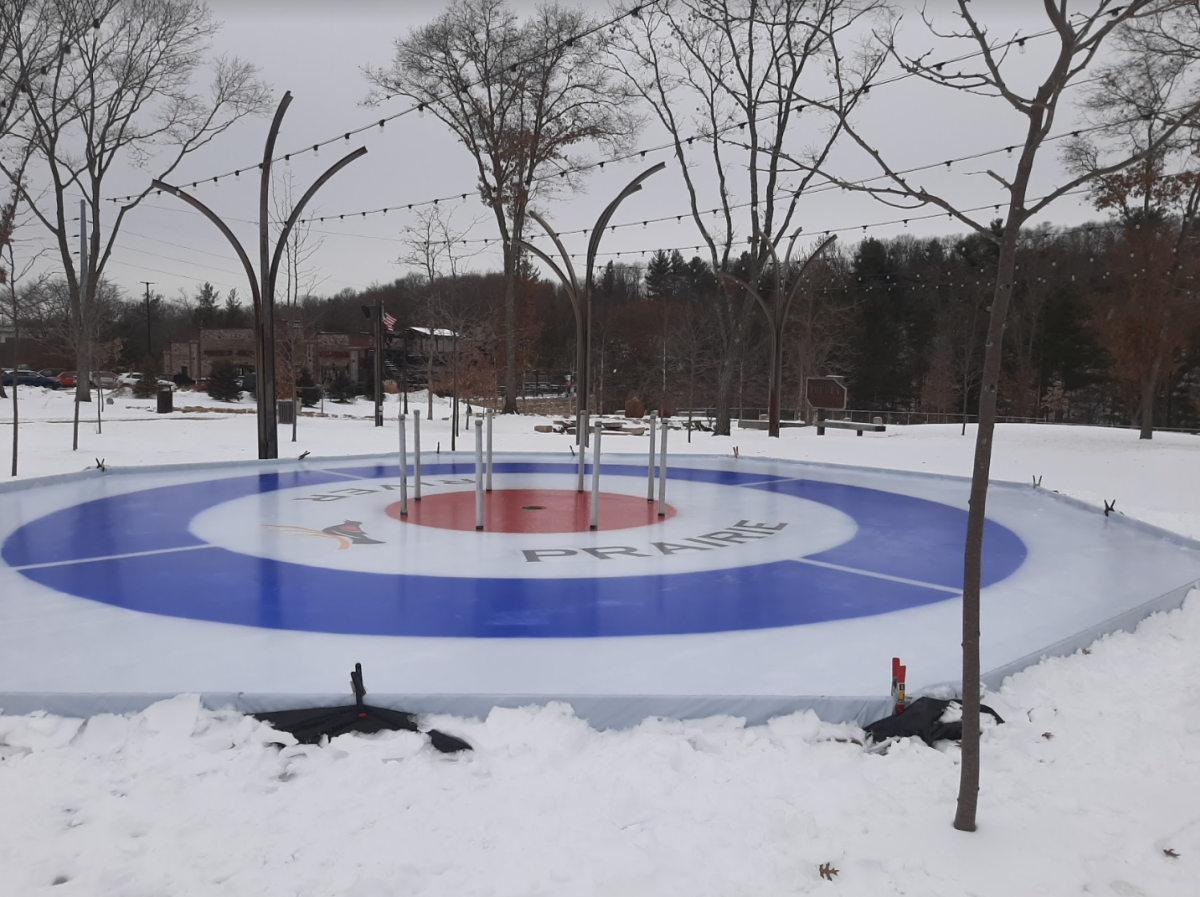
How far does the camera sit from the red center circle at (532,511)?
7.59 m

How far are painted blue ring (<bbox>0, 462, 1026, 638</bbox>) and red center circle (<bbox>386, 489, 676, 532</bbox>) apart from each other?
1.80 meters

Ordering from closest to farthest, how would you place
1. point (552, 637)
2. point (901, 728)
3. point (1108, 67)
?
point (901, 728)
point (552, 637)
point (1108, 67)

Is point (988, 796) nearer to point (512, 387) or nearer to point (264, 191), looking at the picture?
point (264, 191)

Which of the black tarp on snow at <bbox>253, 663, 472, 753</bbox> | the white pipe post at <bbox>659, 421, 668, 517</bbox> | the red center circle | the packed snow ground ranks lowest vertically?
the packed snow ground

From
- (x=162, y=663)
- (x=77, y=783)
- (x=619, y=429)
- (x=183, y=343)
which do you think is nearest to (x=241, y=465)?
(x=162, y=663)

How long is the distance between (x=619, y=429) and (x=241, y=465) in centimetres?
1292

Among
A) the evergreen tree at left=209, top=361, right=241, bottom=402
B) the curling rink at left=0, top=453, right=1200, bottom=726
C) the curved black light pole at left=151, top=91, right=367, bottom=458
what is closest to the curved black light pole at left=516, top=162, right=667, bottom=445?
the curved black light pole at left=151, top=91, right=367, bottom=458

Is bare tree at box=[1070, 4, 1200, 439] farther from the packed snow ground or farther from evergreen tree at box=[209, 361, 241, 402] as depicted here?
evergreen tree at box=[209, 361, 241, 402]

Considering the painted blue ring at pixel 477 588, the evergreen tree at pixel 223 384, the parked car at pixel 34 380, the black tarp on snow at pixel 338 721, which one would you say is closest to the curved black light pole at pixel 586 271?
the painted blue ring at pixel 477 588

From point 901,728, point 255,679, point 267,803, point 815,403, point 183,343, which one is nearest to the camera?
point 267,803

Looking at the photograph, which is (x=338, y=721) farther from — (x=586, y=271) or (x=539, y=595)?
(x=586, y=271)

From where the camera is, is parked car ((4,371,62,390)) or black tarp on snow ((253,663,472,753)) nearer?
black tarp on snow ((253,663,472,753))

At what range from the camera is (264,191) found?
12.4 metres

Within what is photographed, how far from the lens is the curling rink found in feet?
12.2
